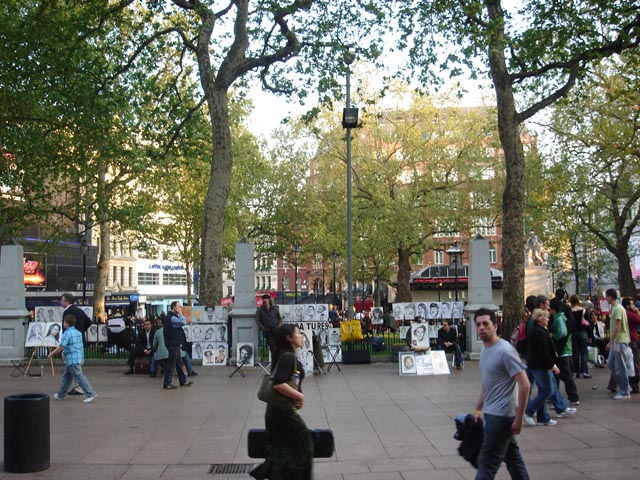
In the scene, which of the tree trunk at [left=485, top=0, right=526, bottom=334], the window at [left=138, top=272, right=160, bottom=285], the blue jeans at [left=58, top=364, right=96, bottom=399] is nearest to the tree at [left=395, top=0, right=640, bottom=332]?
the tree trunk at [left=485, top=0, right=526, bottom=334]

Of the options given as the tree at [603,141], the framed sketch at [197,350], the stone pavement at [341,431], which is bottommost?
the stone pavement at [341,431]

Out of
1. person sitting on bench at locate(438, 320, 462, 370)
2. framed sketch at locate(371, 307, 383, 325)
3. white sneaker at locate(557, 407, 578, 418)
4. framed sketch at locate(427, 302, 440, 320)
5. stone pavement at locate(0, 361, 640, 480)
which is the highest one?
framed sketch at locate(427, 302, 440, 320)

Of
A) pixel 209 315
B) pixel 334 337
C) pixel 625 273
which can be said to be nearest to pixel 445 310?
pixel 334 337

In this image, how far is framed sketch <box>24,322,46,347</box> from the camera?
18797mm

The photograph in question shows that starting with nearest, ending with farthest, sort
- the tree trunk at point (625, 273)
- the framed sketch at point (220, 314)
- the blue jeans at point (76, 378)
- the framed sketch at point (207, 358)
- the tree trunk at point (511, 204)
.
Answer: the blue jeans at point (76, 378)
the framed sketch at point (207, 358)
the tree trunk at point (511, 204)
the framed sketch at point (220, 314)
the tree trunk at point (625, 273)

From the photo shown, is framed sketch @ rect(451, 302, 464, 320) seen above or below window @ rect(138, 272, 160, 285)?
below

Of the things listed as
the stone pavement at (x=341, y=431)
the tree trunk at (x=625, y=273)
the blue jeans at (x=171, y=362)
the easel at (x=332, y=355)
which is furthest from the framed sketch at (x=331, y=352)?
the tree trunk at (x=625, y=273)

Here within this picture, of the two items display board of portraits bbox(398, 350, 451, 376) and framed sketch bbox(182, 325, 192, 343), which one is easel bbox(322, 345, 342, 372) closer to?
display board of portraits bbox(398, 350, 451, 376)

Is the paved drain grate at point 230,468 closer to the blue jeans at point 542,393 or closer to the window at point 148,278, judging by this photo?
the blue jeans at point 542,393

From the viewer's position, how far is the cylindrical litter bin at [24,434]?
7.84 meters

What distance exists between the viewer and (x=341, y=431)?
33.2 ft

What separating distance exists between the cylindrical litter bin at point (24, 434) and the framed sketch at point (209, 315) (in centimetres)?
1211

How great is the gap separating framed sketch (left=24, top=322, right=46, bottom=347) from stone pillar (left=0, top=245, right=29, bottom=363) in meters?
1.17

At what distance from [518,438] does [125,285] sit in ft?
249
